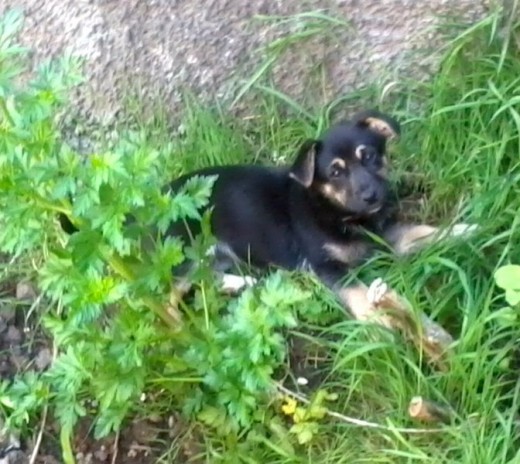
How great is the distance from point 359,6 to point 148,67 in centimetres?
71

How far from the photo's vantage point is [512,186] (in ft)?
11.5

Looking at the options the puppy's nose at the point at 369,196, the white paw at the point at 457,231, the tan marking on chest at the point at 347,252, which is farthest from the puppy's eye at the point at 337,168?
the white paw at the point at 457,231

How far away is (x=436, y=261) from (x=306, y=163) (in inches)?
19.0

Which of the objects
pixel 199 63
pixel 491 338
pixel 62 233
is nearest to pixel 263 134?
pixel 199 63

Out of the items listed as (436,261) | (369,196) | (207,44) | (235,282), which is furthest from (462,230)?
(207,44)

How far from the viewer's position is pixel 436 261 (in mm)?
3422

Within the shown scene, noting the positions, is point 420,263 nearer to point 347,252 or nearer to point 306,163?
point 347,252

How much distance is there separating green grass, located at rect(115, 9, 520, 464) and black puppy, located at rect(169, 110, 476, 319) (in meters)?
0.10

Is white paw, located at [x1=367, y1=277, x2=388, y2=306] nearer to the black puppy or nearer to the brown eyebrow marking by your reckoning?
the black puppy

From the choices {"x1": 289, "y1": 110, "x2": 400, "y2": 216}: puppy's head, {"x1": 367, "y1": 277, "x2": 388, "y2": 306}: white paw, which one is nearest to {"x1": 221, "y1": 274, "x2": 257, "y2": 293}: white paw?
{"x1": 289, "y1": 110, "x2": 400, "y2": 216}: puppy's head

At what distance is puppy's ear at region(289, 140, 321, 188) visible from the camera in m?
3.58

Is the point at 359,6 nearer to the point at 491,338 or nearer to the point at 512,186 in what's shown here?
the point at 512,186

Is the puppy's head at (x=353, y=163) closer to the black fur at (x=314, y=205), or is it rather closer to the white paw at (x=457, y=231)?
the black fur at (x=314, y=205)

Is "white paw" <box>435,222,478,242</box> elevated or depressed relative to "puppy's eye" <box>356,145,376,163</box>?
depressed
